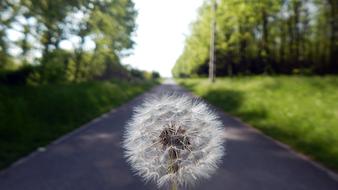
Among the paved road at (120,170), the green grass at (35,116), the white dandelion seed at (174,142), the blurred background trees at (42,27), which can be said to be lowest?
the paved road at (120,170)

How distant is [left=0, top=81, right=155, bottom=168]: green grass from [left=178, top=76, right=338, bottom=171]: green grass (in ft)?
21.3

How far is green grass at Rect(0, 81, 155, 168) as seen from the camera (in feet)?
27.5

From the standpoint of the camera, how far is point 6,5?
30.3ft

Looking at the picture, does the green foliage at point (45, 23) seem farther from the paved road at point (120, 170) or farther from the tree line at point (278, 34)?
the tree line at point (278, 34)

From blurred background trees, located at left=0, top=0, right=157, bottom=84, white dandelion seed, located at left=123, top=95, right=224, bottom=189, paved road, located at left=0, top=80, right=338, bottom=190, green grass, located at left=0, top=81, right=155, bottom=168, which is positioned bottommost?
paved road, located at left=0, top=80, right=338, bottom=190

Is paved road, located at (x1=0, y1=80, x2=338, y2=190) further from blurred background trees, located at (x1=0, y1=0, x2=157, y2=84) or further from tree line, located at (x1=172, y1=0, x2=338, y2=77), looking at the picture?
tree line, located at (x1=172, y1=0, x2=338, y2=77)

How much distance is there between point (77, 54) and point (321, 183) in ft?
83.6

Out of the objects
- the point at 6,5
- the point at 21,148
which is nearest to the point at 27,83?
the point at 6,5

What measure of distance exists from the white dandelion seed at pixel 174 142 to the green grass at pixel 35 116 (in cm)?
526

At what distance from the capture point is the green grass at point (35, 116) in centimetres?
837

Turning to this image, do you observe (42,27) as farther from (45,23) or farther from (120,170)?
(120,170)

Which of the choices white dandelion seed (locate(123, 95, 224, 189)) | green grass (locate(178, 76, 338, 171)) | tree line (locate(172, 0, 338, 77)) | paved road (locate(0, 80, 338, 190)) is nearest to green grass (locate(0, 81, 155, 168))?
paved road (locate(0, 80, 338, 190))

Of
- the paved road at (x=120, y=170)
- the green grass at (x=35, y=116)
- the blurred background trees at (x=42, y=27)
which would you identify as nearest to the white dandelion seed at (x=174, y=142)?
the paved road at (x=120, y=170)

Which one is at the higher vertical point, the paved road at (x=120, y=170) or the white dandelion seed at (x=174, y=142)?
the white dandelion seed at (x=174, y=142)
